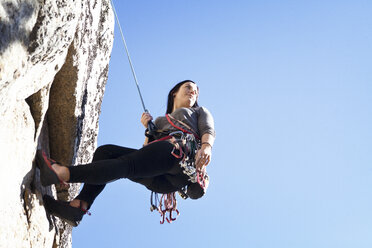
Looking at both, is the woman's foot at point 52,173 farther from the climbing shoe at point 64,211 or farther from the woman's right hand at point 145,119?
the woman's right hand at point 145,119

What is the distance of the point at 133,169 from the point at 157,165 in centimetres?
19

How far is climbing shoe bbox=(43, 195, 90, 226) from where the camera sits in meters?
3.41

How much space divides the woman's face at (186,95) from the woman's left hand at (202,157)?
91 centimetres

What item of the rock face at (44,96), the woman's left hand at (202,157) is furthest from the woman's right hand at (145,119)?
the woman's left hand at (202,157)

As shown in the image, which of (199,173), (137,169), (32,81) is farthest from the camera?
(199,173)

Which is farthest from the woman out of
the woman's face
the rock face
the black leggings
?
the woman's face

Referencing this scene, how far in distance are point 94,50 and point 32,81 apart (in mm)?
1205

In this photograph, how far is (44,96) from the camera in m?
3.46

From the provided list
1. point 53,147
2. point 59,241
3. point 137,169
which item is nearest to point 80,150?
point 53,147

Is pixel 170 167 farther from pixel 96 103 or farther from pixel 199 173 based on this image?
pixel 96 103

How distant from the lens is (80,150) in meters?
4.45

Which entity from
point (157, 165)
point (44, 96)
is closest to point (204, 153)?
point (157, 165)

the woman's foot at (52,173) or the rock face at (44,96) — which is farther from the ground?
the rock face at (44,96)

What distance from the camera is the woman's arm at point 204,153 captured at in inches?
143
